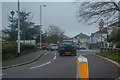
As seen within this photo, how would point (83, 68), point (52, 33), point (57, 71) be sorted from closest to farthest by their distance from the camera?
1. point (83, 68)
2. point (57, 71)
3. point (52, 33)

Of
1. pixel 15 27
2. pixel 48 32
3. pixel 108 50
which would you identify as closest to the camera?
pixel 108 50

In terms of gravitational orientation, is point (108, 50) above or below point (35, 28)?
below

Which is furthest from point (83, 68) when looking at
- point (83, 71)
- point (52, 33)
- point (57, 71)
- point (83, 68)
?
point (52, 33)

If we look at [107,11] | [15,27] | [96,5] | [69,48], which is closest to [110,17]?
[107,11]

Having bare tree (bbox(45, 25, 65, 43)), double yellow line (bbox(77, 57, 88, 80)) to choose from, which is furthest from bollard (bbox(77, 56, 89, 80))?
bare tree (bbox(45, 25, 65, 43))

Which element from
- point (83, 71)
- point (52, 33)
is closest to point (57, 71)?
point (83, 71)

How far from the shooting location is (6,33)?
42.3 meters

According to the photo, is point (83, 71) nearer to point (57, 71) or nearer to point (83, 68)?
point (83, 68)

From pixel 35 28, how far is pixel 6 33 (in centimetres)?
1193

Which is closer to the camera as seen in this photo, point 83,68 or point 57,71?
point 83,68

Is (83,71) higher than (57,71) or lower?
higher

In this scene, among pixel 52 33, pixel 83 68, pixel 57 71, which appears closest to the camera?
pixel 83 68

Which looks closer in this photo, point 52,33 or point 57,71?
point 57,71

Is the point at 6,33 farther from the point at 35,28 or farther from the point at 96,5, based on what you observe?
the point at 96,5
